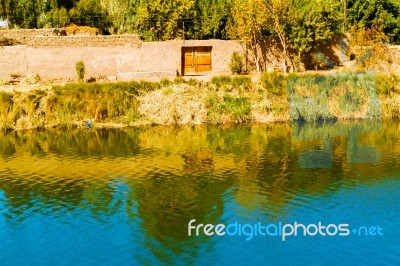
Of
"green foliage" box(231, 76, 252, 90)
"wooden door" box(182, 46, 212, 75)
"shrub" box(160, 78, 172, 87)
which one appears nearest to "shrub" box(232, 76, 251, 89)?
"green foliage" box(231, 76, 252, 90)

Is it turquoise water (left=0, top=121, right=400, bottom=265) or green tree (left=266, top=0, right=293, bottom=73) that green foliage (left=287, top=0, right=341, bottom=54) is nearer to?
green tree (left=266, top=0, right=293, bottom=73)

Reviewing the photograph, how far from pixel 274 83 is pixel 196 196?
49.7 ft

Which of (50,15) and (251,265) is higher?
(50,15)

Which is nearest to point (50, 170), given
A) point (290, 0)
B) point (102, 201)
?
point (102, 201)

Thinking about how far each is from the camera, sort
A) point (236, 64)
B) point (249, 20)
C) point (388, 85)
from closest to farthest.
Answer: point (388, 85) → point (249, 20) → point (236, 64)

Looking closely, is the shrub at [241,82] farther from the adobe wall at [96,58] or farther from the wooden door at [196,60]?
the wooden door at [196,60]

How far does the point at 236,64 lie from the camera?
32219 millimetres

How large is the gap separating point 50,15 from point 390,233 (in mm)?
37093

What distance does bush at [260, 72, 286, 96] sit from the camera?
1104 inches

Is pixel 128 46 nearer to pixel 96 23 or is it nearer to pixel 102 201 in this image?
pixel 96 23

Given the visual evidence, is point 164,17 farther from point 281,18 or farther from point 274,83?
point 274,83

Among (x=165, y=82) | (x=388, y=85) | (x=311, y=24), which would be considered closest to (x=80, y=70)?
(x=165, y=82)

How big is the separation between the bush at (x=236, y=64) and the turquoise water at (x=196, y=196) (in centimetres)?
922

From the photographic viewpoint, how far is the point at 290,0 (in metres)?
32.5
